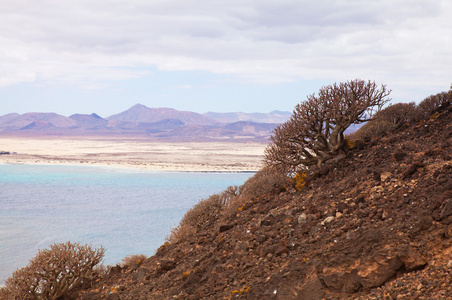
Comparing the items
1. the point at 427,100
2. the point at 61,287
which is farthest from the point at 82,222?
the point at 427,100

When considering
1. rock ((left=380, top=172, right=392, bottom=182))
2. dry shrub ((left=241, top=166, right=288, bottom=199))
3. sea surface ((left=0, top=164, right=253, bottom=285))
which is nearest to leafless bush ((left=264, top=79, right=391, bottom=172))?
dry shrub ((left=241, top=166, right=288, bottom=199))

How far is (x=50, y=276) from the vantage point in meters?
8.98

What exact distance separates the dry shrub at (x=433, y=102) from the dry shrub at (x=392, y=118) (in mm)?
171

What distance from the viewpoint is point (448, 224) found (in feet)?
15.4

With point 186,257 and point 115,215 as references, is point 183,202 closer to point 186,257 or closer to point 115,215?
point 115,215

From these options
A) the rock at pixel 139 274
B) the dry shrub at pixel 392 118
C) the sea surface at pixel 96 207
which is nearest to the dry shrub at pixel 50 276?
the rock at pixel 139 274

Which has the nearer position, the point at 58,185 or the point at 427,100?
the point at 427,100

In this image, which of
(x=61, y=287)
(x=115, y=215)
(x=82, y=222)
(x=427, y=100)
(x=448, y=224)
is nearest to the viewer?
(x=448, y=224)

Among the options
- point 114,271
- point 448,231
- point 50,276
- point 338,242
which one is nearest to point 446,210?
point 448,231

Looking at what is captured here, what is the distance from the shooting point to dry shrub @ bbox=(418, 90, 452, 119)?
427 inches

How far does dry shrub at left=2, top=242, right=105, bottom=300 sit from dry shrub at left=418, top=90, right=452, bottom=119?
30.1 feet

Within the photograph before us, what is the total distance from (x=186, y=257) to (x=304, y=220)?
2809 millimetres

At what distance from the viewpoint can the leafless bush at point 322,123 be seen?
963 cm

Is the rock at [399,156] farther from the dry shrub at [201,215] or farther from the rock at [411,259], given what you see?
the dry shrub at [201,215]
